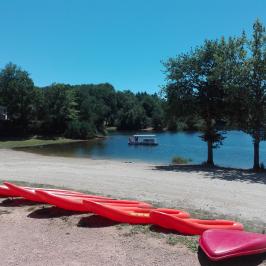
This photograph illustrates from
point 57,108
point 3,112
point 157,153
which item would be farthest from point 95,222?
point 57,108

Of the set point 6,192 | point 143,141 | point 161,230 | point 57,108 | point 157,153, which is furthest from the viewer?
point 57,108

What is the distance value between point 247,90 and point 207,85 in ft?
11.2

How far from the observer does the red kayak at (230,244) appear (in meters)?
5.31

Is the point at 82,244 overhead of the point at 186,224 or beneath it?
beneath

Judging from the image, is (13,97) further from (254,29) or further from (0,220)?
(0,220)

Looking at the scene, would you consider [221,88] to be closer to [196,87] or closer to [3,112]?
[196,87]

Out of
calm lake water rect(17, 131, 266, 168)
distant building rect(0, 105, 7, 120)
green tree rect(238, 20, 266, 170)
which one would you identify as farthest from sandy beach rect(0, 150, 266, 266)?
distant building rect(0, 105, 7, 120)

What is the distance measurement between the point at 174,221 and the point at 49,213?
2.79m

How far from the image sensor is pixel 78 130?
7838cm

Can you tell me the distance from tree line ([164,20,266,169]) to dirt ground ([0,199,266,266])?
1584 cm

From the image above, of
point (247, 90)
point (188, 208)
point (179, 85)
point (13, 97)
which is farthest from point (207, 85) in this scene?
point (13, 97)

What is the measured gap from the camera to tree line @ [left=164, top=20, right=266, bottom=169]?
21.3 m

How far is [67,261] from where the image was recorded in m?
5.51

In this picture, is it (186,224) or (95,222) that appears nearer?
(186,224)
